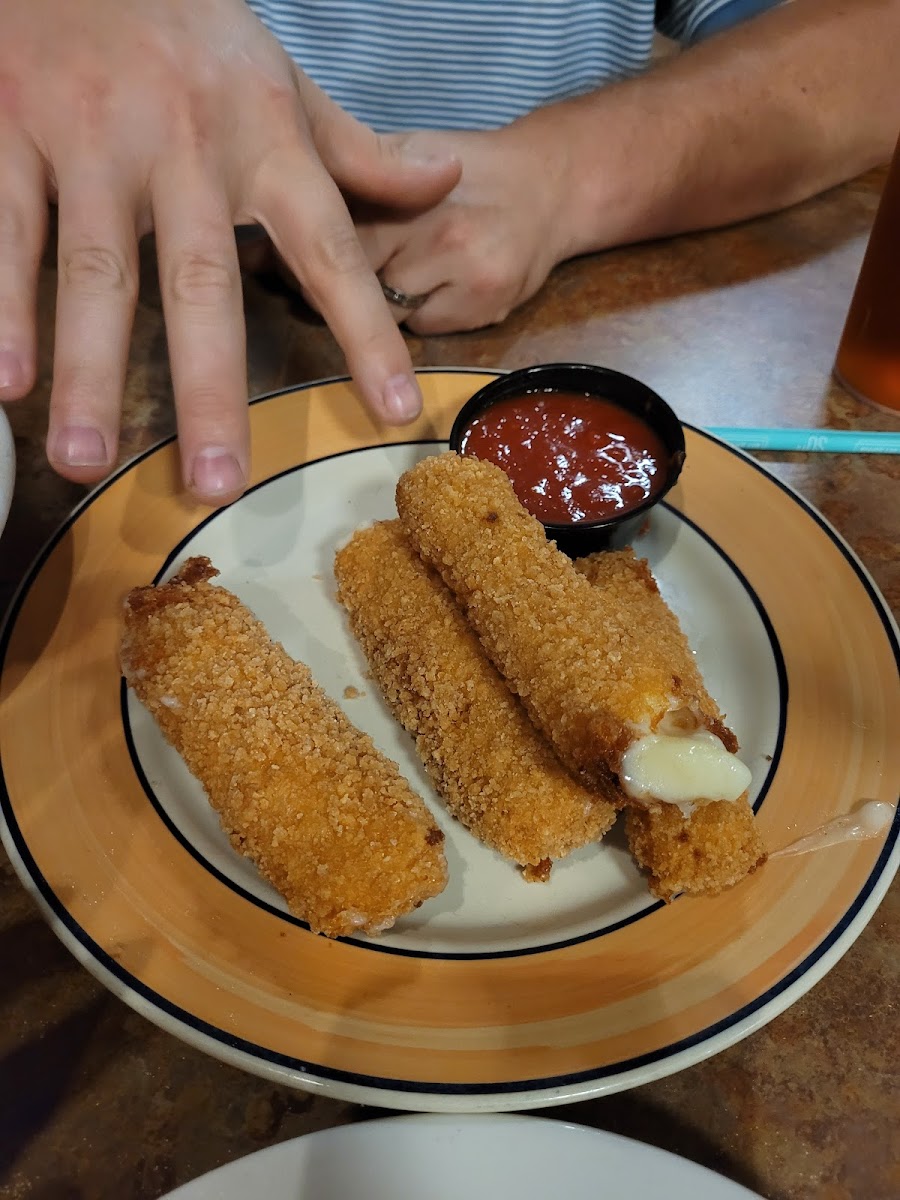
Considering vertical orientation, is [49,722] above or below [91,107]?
below

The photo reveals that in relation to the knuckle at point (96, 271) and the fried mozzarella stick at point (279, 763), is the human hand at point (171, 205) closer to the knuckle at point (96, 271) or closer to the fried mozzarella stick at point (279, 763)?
the knuckle at point (96, 271)

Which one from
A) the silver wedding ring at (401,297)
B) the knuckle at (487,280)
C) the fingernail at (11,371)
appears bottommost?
the silver wedding ring at (401,297)

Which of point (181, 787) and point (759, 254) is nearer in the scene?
point (181, 787)

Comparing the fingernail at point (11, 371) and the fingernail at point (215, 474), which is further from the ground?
the fingernail at point (11, 371)

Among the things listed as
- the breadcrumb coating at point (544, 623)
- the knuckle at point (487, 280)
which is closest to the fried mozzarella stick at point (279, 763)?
the breadcrumb coating at point (544, 623)

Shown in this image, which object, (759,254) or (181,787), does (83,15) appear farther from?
(759,254)

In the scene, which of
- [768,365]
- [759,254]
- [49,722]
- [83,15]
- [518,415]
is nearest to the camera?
[49,722]

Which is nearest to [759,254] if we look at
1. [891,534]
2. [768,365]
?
[768,365]
